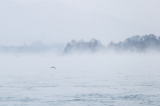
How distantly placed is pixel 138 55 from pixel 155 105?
569 ft

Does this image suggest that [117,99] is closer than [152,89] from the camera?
Yes

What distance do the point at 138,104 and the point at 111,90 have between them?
6.69 m

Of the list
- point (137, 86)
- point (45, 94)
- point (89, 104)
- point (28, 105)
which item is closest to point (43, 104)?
point (28, 105)

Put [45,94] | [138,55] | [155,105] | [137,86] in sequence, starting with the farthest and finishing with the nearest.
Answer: [138,55]
[137,86]
[45,94]
[155,105]

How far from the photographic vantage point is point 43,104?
2370 cm

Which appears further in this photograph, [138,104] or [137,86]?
[137,86]

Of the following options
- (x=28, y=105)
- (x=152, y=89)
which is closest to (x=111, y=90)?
(x=152, y=89)

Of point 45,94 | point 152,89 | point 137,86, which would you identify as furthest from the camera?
point 137,86

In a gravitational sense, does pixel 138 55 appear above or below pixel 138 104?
above

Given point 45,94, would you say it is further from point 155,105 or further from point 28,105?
point 155,105

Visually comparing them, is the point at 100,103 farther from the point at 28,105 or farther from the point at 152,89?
the point at 152,89

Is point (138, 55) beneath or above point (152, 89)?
above

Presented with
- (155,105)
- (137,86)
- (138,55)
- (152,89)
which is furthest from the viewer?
(138,55)

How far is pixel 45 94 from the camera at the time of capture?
92.0 ft
